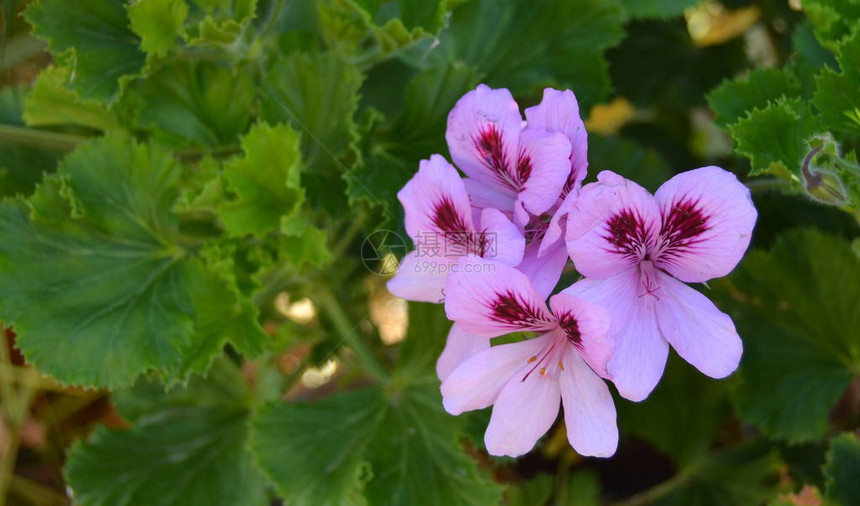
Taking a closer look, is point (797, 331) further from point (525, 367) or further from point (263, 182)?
point (263, 182)

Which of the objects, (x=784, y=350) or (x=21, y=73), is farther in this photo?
(x=21, y=73)

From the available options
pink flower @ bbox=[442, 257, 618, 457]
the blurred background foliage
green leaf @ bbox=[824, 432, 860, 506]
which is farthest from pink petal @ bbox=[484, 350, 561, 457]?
green leaf @ bbox=[824, 432, 860, 506]

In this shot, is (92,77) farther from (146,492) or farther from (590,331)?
(590,331)

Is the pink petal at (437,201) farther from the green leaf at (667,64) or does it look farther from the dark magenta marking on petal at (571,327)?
the green leaf at (667,64)

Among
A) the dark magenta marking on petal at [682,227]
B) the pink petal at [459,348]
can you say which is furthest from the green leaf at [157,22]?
Answer: the dark magenta marking on petal at [682,227]

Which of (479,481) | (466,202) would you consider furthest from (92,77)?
(479,481)

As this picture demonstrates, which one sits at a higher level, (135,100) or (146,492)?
(135,100)
